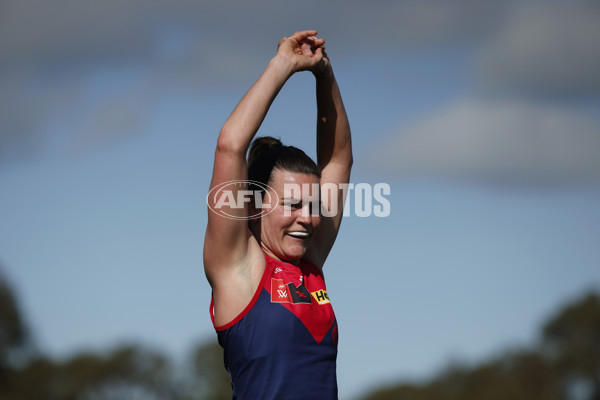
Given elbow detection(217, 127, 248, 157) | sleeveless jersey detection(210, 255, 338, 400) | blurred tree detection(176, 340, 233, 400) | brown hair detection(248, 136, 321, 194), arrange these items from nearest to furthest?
1. elbow detection(217, 127, 248, 157)
2. sleeveless jersey detection(210, 255, 338, 400)
3. brown hair detection(248, 136, 321, 194)
4. blurred tree detection(176, 340, 233, 400)

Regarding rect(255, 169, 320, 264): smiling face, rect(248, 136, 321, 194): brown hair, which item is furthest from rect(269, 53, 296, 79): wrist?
rect(255, 169, 320, 264): smiling face

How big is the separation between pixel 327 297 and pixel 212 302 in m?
0.81

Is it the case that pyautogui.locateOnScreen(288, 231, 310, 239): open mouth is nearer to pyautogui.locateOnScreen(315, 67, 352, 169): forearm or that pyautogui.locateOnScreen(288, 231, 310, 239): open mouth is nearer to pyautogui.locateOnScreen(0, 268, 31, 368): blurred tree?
pyautogui.locateOnScreen(315, 67, 352, 169): forearm

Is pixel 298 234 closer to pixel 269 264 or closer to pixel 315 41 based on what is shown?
pixel 269 264

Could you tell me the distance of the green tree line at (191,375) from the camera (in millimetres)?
43125

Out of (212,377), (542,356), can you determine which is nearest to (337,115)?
(212,377)

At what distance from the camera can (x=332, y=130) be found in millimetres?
6340

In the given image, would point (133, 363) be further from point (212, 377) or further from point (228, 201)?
point (228, 201)

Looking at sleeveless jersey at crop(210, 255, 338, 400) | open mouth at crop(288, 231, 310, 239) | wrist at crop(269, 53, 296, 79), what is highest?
wrist at crop(269, 53, 296, 79)

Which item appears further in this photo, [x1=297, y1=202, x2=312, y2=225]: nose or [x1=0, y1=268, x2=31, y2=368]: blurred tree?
[x1=0, y1=268, x2=31, y2=368]: blurred tree

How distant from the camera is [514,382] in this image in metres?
46.2

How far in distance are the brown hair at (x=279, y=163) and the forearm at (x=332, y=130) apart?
2.12 feet

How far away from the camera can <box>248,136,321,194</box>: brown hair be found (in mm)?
5504

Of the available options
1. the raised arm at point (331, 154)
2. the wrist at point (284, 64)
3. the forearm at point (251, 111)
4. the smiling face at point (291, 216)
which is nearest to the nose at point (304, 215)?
the smiling face at point (291, 216)
